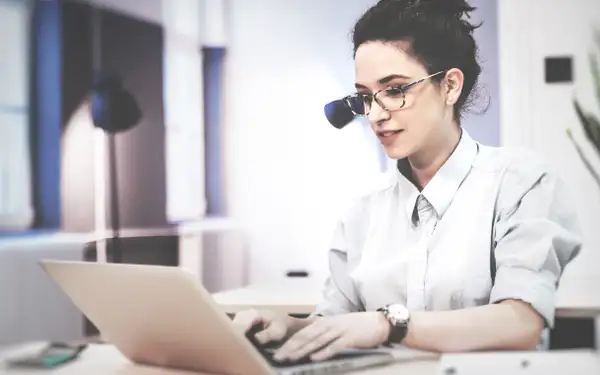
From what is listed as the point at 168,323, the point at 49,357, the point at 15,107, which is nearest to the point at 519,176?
the point at 168,323

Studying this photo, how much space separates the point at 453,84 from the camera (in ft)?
5.19

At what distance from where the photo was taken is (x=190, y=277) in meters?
0.95

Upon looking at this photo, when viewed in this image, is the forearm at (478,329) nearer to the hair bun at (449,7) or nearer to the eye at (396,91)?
the eye at (396,91)

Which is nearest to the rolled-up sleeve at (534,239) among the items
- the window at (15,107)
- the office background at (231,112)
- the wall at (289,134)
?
the office background at (231,112)

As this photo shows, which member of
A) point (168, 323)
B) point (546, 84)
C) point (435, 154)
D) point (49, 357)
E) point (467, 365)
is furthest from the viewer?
point (546, 84)

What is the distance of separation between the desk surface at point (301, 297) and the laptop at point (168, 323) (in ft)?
1.85

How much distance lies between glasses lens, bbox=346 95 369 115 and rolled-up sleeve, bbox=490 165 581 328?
412 millimetres

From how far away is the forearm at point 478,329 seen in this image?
3.93 ft

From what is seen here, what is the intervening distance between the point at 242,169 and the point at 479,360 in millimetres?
1125

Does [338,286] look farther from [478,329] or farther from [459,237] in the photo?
[478,329]

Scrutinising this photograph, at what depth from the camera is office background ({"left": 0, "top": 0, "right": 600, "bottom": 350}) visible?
1.81 metres

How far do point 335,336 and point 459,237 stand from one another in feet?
1.69

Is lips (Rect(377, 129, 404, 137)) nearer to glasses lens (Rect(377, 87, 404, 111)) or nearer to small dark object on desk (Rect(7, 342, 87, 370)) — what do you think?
glasses lens (Rect(377, 87, 404, 111))

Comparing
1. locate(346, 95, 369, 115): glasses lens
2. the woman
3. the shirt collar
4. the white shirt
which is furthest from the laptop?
locate(346, 95, 369, 115): glasses lens
